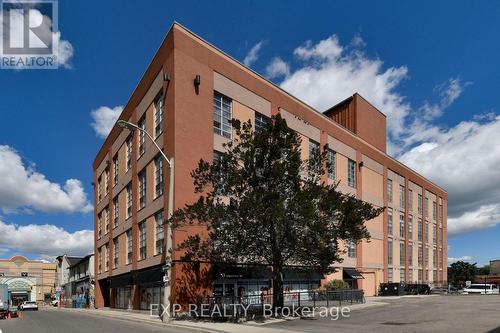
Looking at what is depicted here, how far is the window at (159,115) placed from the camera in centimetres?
3256

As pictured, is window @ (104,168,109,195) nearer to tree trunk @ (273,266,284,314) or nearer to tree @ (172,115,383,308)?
tree @ (172,115,383,308)

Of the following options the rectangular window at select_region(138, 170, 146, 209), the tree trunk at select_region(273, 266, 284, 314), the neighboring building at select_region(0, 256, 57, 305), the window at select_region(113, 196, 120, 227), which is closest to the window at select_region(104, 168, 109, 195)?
the window at select_region(113, 196, 120, 227)

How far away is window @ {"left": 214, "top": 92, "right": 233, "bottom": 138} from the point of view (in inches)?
1267

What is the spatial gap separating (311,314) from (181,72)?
1666 cm

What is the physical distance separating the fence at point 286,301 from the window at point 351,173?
1467 cm

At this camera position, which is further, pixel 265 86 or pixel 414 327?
pixel 265 86

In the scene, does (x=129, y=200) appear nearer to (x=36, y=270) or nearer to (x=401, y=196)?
(x=401, y=196)

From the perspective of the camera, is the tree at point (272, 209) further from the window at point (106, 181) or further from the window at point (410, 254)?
the window at point (410, 254)

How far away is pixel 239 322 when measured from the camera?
21422 mm

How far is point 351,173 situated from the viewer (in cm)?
4875

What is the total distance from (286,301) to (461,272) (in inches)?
3504

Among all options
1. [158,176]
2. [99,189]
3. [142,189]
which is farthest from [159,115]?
[99,189]

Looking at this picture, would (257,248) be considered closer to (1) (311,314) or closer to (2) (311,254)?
(2) (311,254)

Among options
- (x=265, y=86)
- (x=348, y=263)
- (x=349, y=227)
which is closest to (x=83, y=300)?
(x=348, y=263)
